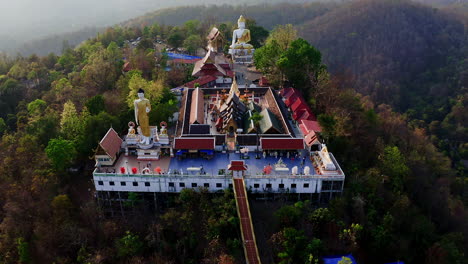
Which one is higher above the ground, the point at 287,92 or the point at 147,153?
the point at 287,92

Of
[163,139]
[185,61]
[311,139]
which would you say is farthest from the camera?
[185,61]

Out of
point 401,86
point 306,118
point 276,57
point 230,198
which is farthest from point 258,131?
point 401,86

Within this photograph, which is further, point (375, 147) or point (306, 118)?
point (306, 118)

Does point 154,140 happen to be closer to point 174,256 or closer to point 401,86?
point 174,256

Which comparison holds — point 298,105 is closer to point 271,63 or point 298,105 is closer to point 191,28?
point 271,63

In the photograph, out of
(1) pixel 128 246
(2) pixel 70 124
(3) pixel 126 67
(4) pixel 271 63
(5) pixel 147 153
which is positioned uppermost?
(4) pixel 271 63

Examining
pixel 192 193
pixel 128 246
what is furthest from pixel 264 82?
pixel 128 246

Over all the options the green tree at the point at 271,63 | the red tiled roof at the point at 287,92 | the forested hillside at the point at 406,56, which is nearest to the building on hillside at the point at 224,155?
the red tiled roof at the point at 287,92
